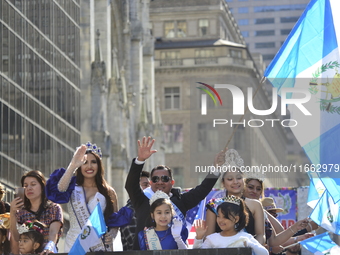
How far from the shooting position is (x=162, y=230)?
33.6 feet

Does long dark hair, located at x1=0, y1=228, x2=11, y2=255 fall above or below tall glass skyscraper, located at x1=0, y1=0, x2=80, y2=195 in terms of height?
below

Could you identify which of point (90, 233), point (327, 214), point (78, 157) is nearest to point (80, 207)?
point (78, 157)

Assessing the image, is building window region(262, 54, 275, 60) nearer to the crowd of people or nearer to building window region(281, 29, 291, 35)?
building window region(281, 29, 291, 35)

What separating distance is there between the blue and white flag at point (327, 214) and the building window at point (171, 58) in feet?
222

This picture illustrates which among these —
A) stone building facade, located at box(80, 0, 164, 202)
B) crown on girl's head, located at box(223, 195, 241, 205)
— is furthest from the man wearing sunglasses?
stone building facade, located at box(80, 0, 164, 202)

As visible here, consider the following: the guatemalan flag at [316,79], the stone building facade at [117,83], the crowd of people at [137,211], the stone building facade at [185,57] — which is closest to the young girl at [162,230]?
the crowd of people at [137,211]

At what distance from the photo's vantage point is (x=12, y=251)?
1067 cm

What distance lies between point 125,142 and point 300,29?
3953 cm

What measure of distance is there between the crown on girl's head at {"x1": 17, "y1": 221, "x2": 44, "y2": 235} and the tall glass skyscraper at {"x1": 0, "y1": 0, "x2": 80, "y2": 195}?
1911cm

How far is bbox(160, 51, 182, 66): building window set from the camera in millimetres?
79438

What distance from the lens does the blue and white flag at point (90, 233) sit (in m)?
9.52

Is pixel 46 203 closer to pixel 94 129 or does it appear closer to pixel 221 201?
pixel 221 201

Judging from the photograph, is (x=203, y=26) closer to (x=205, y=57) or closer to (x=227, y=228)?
(x=205, y=57)

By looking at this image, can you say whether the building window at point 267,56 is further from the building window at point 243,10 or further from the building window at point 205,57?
the building window at point 205,57
